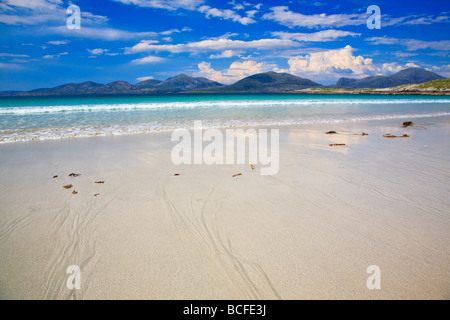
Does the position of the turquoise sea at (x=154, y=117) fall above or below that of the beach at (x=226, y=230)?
above

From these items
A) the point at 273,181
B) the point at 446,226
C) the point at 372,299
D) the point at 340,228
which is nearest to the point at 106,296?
the point at 372,299

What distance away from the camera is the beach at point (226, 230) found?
215 centimetres

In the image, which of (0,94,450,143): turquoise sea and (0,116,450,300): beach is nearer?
(0,116,450,300): beach

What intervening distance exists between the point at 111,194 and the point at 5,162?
167 inches

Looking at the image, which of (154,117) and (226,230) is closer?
(226,230)

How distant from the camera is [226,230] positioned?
2.99 metres

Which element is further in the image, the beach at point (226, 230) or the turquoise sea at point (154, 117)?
the turquoise sea at point (154, 117)

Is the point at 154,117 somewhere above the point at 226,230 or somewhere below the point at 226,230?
above

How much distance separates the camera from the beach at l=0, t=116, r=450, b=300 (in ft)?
7.06

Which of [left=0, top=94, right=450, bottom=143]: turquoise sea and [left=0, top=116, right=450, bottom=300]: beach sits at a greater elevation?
[left=0, top=94, right=450, bottom=143]: turquoise sea

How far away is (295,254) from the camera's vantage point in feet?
8.28

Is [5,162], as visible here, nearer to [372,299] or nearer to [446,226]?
[372,299]

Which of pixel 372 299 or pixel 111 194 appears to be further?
pixel 111 194
